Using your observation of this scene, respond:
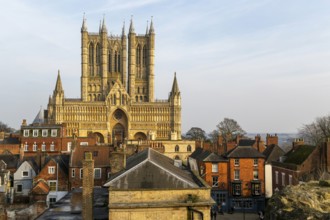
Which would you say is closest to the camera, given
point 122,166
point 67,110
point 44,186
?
point 122,166

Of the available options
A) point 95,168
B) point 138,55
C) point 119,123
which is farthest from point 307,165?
point 138,55

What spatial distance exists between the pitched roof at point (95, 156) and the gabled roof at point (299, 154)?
61.3ft

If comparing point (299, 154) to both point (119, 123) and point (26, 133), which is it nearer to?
point (26, 133)

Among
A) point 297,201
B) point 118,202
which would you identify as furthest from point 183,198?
point 297,201

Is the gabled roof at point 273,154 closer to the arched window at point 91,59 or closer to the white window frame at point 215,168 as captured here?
the white window frame at point 215,168

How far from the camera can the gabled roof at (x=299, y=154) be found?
42.8 meters

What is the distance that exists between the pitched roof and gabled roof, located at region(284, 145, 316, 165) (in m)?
18.7

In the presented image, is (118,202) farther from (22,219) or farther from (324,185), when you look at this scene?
(324,185)

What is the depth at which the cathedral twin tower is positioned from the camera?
371ft

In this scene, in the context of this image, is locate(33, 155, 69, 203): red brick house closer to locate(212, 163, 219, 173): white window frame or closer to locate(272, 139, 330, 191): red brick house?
locate(212, 163, 219, 173): white window frame

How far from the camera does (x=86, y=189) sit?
19.4 m

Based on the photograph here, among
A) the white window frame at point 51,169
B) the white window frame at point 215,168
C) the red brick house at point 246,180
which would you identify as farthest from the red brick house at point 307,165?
the white window frame at point 51,169

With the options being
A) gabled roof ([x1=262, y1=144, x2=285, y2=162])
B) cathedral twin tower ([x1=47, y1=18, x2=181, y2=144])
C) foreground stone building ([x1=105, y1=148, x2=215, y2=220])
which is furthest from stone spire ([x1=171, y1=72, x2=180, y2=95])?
foreground stone building ([x1=105, y1=148, x2=215, y2=220])

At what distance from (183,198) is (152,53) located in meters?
110
